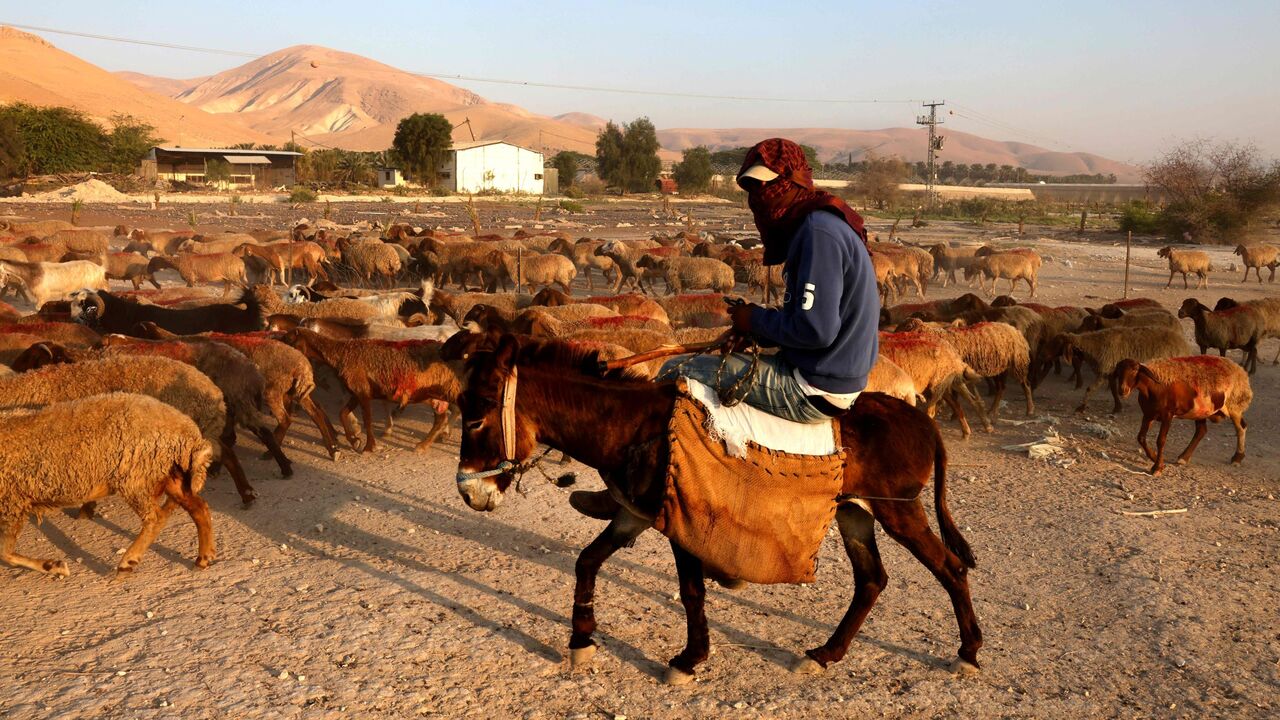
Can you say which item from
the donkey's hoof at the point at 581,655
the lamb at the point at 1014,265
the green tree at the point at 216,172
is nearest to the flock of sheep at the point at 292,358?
the donkey's hoof at the point at 581,655

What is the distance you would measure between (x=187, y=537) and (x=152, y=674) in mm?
2114

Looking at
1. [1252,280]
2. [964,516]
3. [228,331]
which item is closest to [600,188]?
[1252,280]

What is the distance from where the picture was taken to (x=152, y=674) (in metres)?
4.43

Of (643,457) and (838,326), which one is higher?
(838,326)

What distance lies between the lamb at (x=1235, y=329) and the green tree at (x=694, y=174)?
6904 centimetres

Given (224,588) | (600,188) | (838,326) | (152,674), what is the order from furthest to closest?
(600,188) → (224,588) → (152,674) → (838,326)

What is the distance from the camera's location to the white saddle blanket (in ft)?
13.0

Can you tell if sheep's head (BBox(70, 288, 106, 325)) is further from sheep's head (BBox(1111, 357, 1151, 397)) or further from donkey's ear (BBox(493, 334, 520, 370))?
sheep's head (BBox(1111, 357, 1151, 397))

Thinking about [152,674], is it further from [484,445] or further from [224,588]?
[484,445]

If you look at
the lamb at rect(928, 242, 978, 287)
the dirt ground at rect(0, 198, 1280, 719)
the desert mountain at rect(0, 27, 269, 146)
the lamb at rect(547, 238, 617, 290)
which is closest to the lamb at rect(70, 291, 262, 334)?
the dirt ground at rect(0, 198, 1280, 719)

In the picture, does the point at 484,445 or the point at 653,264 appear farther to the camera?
the point at 653,264

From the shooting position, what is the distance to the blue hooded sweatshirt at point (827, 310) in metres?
3.54

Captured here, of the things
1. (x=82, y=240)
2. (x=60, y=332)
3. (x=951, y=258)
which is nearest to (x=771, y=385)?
(x=60, y=332)

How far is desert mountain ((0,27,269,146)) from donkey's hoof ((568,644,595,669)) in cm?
11731
